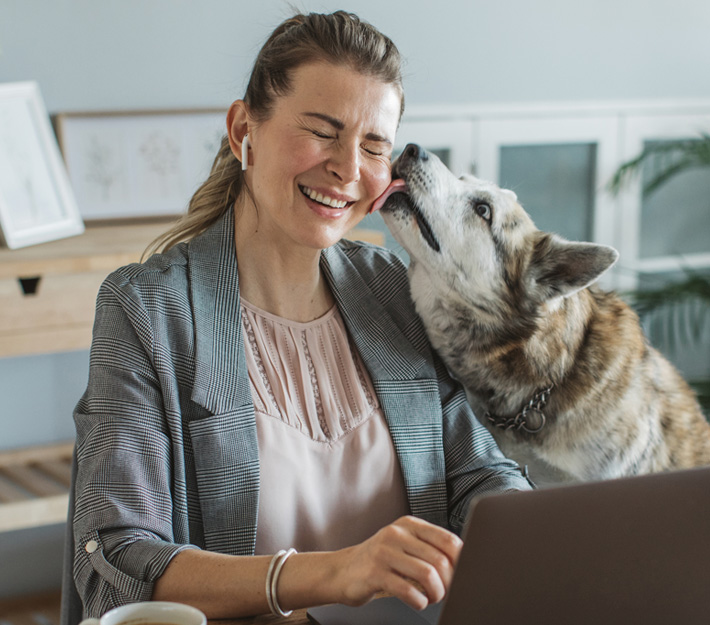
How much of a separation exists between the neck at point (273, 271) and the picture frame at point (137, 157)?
126 centimetres

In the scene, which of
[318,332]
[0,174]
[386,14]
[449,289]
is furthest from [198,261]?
[386,14]

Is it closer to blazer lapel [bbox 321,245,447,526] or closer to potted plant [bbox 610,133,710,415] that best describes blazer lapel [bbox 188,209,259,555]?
blazer lapel [bbox 321,245,447,526]

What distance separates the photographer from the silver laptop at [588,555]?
68 cm

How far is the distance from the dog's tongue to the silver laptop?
2.53ft

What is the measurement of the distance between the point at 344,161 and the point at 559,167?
2.17 meters

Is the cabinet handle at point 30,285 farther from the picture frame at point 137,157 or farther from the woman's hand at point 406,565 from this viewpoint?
the woman's hand at point 406,565

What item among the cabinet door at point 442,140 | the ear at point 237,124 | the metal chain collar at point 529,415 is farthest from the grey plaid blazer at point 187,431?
the cabinet door at point 442,140

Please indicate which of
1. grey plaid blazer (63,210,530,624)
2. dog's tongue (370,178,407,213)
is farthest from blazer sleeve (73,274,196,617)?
dog's tongue (370,178,407,213)

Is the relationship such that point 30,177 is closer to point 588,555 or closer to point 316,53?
point 316,53

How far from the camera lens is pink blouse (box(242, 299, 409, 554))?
3.87 feet

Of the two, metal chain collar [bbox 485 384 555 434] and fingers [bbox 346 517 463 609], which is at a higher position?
fingers [bbox 346 517 463 609]

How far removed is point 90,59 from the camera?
242 centimetres

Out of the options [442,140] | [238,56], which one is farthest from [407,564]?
[442,140]

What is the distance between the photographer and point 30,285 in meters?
2.09
